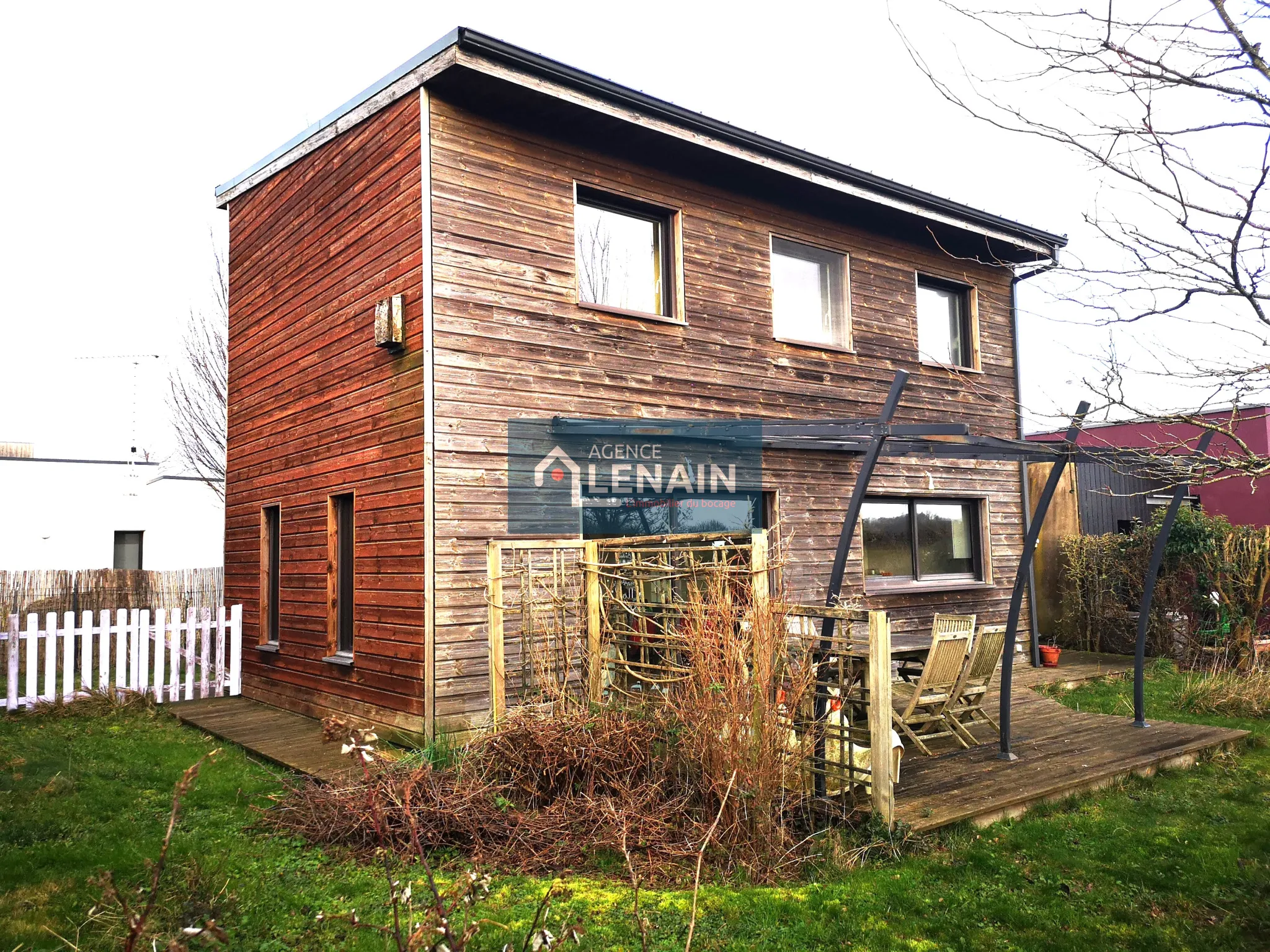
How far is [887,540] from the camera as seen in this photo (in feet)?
35.2

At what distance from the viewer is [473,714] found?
23.6 ft

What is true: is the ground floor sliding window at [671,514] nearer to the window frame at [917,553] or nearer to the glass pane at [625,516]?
the glass pane at [625,516]

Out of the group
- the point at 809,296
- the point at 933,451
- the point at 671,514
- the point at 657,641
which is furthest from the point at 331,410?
the point at 933,451

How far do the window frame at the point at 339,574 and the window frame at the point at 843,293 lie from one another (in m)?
4.84

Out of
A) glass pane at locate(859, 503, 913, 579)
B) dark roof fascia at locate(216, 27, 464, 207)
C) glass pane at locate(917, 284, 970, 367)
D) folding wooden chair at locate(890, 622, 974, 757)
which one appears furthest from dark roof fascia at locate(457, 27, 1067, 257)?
folding wooden chair at locate(890, 622, 974, 757)

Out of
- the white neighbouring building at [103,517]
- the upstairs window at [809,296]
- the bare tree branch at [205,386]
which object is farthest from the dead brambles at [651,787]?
the white neighbouring building at [103,517]

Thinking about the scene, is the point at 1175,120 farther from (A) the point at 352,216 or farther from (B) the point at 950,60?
(A) the point at 352,216

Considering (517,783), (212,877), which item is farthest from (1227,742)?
(212,877)

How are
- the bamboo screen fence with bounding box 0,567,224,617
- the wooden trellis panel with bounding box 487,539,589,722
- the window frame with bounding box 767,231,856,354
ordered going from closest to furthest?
the wooden trellis panel with bounding box 487,539,589,722, the window frame with bounding box 767,231,856,354, the bamboo screen fence with bounding box 0,567,224,617

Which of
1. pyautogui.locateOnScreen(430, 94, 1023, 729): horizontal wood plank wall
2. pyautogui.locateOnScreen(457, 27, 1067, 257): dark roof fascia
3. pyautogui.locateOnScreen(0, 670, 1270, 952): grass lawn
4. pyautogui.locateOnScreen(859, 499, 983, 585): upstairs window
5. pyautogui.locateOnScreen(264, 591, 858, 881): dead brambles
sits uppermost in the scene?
pyautogui.locateOnScreen(457, 27, 1067, 257): dark roof fascia

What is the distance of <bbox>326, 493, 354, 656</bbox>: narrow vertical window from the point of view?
28.4 ft

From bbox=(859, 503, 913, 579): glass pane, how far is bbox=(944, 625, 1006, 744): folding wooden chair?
9.37 ft

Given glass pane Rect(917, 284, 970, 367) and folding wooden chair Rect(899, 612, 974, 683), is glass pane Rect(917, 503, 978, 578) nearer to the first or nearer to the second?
glass pane Rect(917, 284, 970, 367)

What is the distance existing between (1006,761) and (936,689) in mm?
740
